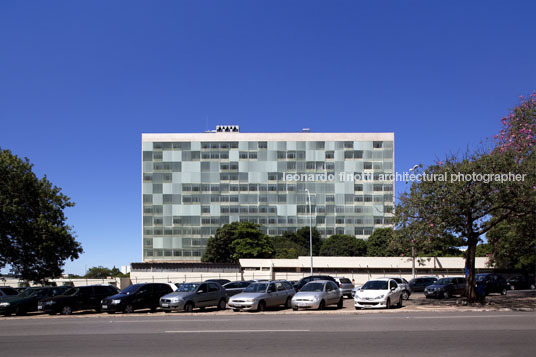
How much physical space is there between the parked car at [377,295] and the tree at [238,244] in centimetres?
5336

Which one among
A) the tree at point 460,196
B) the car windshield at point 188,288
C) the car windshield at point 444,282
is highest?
the tree at point 460,196

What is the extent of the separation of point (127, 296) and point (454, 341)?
17533 mm

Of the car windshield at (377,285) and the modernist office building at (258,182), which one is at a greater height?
the modernist office building at (258,182)

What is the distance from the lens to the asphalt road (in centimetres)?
1201

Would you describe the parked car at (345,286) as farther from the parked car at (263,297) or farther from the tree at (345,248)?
the tree at (345,248)

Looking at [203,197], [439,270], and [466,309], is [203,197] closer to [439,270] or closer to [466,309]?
[439,270]

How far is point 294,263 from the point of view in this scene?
72875mm

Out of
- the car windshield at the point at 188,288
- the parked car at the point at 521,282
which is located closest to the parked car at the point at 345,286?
the car windshield at the point at 188,288

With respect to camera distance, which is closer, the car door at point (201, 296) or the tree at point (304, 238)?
the car door at point (201, 296)

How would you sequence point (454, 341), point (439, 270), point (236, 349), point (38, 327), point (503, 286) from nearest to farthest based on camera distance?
point (236, 349), point (454, 341), point (38, 327), point (503, 286), point (439, 270)

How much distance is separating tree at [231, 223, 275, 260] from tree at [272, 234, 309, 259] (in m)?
1.59

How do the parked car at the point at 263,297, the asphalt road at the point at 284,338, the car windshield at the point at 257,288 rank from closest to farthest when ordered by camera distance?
the asphalt road at the point at 284,338 < the parked car at the point at 263,297 < the car windshield at the point at 257,288

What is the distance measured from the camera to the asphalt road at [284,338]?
12008 millimetres

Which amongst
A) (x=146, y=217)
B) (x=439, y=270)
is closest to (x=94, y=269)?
(x=146, y=217)
